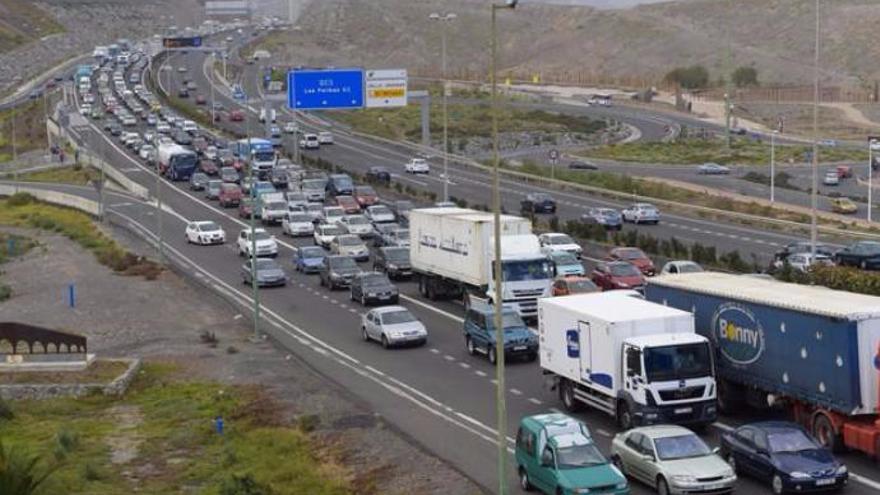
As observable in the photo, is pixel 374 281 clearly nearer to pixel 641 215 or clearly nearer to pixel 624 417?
pixel 624 417

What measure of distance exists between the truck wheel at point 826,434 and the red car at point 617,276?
18.6 meters

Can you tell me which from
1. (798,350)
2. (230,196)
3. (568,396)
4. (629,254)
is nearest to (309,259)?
(629,254)

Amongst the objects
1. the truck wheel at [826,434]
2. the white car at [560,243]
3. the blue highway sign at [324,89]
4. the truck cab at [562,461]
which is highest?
the blue highway sign at [324,89]

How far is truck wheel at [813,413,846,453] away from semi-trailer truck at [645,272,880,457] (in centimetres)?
2

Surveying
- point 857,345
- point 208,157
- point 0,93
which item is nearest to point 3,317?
point 857,345

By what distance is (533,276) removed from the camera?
4097 cm

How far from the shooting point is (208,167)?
307 ft

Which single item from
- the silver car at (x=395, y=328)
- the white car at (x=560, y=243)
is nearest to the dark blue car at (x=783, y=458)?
the silver car at (x=395, y=328)

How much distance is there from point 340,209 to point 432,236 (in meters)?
21.4

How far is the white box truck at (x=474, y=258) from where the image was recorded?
40.9 metres

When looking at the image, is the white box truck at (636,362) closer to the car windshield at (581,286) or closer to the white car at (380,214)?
the car windshield at (581,286)

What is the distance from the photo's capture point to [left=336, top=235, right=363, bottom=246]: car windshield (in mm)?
57750

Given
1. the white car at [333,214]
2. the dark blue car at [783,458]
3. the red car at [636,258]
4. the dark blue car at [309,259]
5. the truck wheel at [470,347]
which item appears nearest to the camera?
the dark blue car at [783,458]

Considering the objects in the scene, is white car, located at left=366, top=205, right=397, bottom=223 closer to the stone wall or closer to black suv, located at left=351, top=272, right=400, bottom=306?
black suv, located at left=351, top=272, right=400, bottom=306
